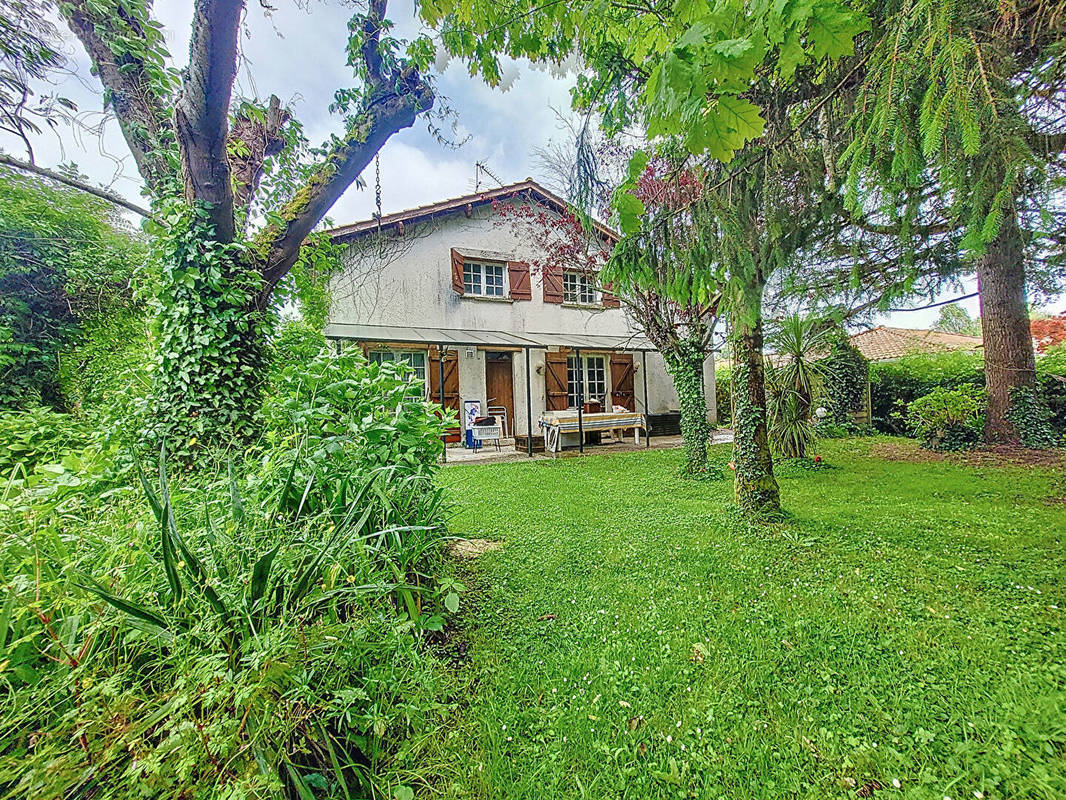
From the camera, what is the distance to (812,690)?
1625 mm

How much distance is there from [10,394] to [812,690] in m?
7.41

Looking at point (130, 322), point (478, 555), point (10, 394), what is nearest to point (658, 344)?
point (478, 555)

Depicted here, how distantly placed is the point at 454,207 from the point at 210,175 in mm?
7858

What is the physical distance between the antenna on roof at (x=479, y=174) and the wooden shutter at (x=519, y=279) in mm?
2163

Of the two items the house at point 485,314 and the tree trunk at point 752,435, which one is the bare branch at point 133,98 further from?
the house at point 485,314

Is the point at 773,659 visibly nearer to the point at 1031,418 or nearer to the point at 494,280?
the point at 1031,418

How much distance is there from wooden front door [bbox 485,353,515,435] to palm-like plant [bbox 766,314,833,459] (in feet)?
20.6

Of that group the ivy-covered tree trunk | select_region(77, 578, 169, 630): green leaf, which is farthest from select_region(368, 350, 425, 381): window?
select_region(77, 578, 169, 630): green leaf

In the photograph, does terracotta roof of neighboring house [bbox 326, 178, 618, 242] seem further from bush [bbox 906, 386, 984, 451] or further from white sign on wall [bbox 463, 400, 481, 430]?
bush [bbox 906, 386, 984, 451]

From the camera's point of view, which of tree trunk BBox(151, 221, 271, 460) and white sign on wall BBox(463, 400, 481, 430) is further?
white sign on wall BBox(463, 400, 481, 430)

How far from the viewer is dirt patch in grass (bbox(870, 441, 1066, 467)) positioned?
17.9ft

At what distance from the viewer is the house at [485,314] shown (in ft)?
30.1

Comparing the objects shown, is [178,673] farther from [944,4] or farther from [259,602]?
[944,4]

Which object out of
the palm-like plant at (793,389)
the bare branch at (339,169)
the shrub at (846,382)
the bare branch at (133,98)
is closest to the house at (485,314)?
the palm-like plant at (793,389)
